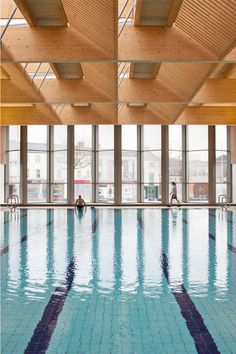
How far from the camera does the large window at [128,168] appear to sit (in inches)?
904

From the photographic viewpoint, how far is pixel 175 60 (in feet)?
29.8

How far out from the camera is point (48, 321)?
4.01 metres

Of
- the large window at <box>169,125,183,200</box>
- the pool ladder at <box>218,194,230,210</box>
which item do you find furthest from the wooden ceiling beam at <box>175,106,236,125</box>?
the large window at <box>169,125,183,200</box>

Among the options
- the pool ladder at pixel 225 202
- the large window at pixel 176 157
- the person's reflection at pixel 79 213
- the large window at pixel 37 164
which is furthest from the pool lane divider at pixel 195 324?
the large window at pixel 37 164

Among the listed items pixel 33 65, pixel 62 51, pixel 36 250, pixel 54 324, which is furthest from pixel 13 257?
pixel 33 65

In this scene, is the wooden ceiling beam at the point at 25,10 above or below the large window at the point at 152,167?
above

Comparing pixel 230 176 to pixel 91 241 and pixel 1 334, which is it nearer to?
pixel 91 241

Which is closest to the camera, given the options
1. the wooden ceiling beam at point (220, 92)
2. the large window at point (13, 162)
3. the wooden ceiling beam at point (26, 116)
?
the wooden ceiling beam at point (220, 92)

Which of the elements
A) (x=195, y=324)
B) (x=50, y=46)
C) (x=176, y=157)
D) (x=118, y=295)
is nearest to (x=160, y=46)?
(x=50, y=46)

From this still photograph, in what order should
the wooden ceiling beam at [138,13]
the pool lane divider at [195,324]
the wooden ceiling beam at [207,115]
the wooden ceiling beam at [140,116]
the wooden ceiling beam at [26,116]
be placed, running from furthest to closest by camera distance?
the wooden ceiling beam at [140,116], the wooden ceiling beam at [207,115], the wooden ceiling beam at [26,116], the wooden ceiling beam at [138,13], the pool lane divider at [195,324]

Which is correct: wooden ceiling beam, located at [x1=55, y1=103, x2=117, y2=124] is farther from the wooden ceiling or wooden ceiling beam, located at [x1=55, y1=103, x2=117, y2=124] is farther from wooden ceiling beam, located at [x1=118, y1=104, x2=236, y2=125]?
the wooden ceiling

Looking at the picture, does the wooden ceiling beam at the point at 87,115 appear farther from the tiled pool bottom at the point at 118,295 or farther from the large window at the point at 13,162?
the tiled pool bottom at the point at 118,295

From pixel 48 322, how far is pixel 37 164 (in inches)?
764

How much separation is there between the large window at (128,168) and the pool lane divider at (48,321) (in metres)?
17.2
